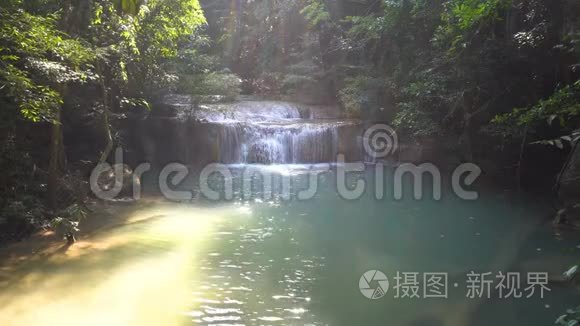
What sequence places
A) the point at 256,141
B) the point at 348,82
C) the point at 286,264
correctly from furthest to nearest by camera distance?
the point at 348,82 → the point at 256,141 → the point at 286,264

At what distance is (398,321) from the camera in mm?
4824

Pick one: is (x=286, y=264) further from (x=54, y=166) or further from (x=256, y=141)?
(x=256, y=141)

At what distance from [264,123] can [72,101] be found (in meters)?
7.02

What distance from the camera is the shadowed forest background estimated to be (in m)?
6.32

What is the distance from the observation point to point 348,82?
1680 centimetres

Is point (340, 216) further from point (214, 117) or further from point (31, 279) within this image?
point (214, 117)

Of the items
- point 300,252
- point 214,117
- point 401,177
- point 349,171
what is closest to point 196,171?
point 214,117

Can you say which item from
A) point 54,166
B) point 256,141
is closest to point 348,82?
point 256,141

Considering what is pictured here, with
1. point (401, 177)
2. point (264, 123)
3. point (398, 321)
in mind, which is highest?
point (264, 123)

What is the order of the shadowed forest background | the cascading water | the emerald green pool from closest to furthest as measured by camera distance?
the emerald green pool, the shadowed forest background, the cascading water

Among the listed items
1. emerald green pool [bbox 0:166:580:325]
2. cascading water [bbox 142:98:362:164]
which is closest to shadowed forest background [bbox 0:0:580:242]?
cascading water [bbox 142:98:362:164]

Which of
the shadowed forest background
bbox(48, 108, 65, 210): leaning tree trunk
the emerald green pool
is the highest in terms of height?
the shadowed forest background

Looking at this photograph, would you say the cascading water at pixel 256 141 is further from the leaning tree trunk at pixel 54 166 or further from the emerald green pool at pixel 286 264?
the leaning tree trunk at pixel 54 166

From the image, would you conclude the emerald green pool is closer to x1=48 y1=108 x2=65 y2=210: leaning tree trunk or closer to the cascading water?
x1=48 y1=108 x2=65 y2=210: leaning tree trunk
